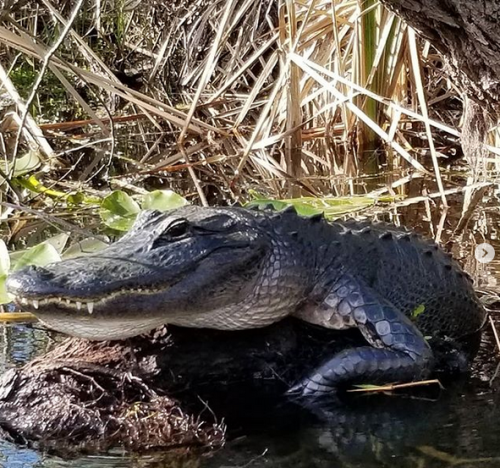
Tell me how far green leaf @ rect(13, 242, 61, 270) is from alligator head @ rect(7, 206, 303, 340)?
57 cm

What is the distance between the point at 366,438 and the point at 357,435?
3 centimetres

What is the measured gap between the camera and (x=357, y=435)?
2.50 metres

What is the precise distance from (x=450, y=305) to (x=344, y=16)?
10.8 feet

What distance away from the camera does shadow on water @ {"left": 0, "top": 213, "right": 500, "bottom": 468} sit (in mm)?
2328

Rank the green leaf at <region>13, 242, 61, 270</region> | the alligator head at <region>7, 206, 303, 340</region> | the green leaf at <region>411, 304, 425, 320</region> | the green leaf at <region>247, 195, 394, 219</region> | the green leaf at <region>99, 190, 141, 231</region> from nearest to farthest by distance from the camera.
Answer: the alligator head at <region>7, 206, 303, 340</region>
the green leaf at <region>411, 304, 425, 320</region>
the green leaf at <region>13, 242, 61, 270</region>
the green leaf at <region>99, 190, 141, 231</region>
the green leaf at <region>247, 195, 394, 219</region>

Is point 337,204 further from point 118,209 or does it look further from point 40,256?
point 40,256

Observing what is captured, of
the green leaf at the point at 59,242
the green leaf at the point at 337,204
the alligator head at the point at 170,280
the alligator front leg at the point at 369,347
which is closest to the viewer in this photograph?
the alligator head at the point at 170,280

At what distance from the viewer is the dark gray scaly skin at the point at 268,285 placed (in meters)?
2.53

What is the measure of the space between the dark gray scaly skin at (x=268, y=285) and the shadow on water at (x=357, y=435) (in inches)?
5.2

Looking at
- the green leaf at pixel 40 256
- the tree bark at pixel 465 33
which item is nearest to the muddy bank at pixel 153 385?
the green leaf at pixel 40 256

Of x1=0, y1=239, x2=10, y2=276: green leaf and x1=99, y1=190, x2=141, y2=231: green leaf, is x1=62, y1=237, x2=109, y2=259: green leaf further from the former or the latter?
x1=99, y1=190, x2=141, y2=231: green leaf

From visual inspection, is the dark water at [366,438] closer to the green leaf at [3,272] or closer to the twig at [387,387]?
the twig at [387,387]

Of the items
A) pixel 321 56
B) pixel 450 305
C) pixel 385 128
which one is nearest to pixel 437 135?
pixel 385 128

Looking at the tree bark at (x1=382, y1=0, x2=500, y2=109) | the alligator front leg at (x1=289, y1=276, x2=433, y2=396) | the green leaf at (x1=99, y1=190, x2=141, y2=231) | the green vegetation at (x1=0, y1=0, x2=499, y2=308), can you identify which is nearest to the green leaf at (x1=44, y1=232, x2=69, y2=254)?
the green vegetation at (x1=0, y1=0, x2=499, y2=308)
